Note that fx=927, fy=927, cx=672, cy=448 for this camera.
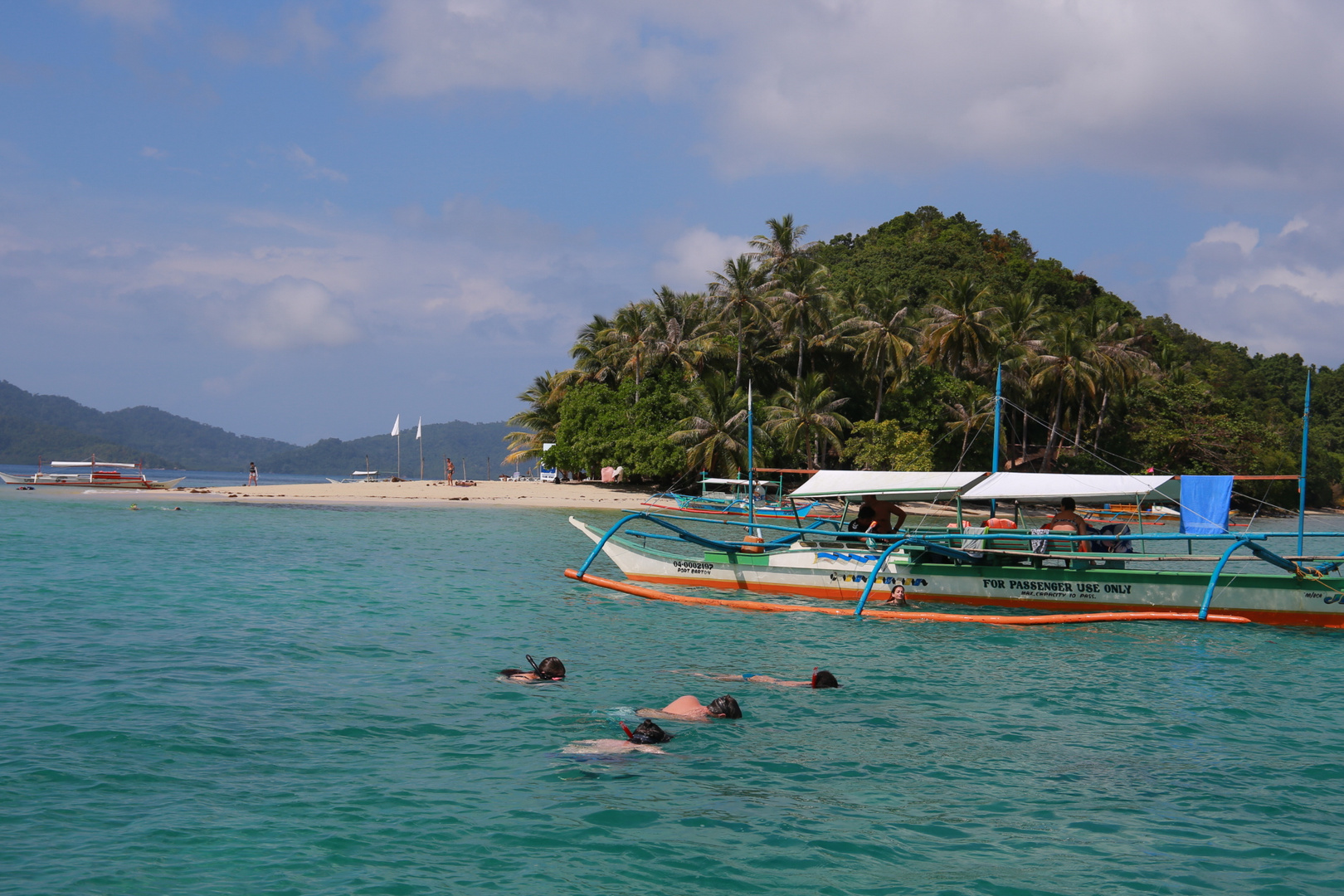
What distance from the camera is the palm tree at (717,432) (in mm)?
50312

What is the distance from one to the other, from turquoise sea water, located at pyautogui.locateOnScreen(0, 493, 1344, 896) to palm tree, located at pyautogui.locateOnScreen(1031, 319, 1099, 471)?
1693 inches

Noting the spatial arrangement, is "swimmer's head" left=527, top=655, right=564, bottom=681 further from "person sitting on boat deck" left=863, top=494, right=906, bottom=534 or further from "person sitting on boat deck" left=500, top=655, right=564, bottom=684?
"person sitting on boat deck" left=863, top=494, right=906, bottom=534

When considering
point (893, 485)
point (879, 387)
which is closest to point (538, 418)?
point (879, 387)

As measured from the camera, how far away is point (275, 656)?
12.7 metres

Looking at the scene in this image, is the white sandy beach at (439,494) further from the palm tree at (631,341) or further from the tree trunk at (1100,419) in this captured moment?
the tree trunk at (1100,419)

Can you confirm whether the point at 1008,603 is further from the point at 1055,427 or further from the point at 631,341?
the point at 1055,427

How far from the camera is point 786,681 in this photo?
11664mm

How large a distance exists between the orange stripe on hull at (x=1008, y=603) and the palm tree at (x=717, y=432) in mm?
30036

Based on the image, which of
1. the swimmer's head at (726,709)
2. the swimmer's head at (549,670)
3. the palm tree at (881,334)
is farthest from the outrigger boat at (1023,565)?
the palm tree at (881,334)

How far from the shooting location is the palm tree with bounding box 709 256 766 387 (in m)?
55.1

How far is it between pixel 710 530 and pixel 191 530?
65.0 feet

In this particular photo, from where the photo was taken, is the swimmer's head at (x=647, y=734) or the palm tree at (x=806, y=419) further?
the palm tree at (x=806, y=419)

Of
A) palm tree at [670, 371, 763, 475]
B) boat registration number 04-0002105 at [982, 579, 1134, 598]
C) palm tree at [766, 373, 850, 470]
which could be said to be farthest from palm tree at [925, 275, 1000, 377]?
boat registration number 04-0002105 at [982, 579, 1134, 598]

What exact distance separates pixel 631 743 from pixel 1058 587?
11404mm
